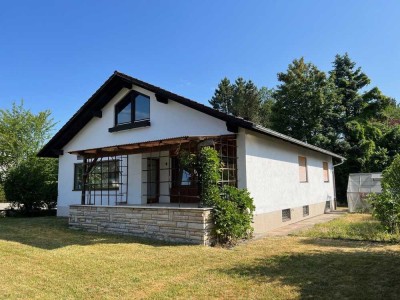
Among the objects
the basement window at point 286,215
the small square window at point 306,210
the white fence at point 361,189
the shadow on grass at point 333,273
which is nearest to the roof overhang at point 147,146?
the shadow on grass at point 333,273

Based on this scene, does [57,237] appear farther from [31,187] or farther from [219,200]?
[31,187]

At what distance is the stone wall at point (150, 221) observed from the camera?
336 inches

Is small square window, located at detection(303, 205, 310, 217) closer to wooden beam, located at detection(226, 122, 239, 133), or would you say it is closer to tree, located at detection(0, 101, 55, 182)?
wooden beam, located at detection(226, 122, 239, 133)

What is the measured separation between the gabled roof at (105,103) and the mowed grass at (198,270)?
356 cm

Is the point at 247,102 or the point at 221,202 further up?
the point at 247,102

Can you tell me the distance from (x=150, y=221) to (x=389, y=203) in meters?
6.83

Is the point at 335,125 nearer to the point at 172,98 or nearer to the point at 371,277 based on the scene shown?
the point at 172,98

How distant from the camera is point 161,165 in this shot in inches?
528

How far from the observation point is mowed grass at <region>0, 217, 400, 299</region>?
16.0ft

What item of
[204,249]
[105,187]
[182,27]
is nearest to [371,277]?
[204,249]

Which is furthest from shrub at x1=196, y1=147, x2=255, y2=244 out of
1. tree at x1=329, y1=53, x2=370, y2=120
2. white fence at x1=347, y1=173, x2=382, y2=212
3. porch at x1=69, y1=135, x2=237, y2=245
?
tree at x1=329, y1=53, x2=370, y2=120

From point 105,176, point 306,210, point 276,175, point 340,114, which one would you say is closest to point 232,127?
point 276,175

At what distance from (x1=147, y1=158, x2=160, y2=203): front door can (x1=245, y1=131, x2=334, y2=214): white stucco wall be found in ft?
14.9

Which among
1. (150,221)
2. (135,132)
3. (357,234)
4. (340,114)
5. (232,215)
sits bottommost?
(357,234)
